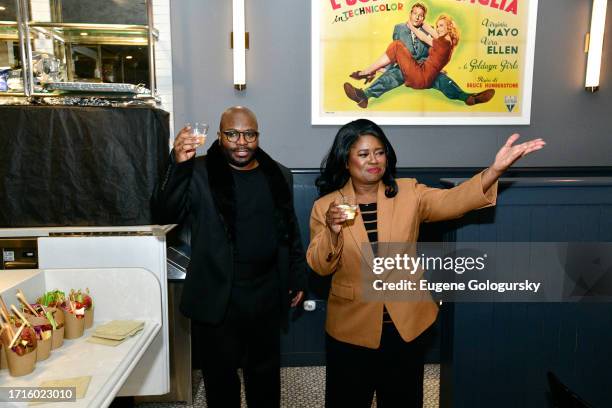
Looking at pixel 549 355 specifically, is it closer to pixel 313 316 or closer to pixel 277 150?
pixel 313 316

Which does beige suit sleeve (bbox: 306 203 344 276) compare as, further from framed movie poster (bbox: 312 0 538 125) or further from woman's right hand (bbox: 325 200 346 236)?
framed movie poster (bbox: 312 0 538 125)

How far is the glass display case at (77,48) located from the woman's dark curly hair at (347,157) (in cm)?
116

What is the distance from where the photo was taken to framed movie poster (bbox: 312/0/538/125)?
2840 mm

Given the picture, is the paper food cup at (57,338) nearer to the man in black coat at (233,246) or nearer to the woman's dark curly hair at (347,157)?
the man in black coat at (233,246)

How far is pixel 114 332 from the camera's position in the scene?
1.47 metres

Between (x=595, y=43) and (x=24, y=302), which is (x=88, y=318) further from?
(x=595, y=43)

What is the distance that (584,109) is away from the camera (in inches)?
119

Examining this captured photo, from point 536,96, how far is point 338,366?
2362mm

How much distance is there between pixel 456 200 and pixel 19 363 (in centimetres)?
151

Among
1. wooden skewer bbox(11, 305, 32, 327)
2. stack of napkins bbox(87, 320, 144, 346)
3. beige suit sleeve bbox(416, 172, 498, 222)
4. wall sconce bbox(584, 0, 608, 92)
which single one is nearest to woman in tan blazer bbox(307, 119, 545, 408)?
beige suit sleeve bbox(416, 172, 498, 222)

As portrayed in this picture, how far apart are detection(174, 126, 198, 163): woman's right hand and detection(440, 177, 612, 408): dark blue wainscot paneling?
118cm

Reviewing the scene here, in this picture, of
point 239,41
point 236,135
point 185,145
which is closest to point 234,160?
point 236,135

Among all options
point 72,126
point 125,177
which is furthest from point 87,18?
point 125,177

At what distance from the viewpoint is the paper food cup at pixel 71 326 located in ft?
4.80
